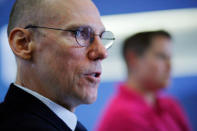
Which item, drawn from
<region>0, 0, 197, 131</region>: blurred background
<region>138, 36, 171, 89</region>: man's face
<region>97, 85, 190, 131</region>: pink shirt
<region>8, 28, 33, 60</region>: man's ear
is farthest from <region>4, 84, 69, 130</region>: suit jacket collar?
<region>0, 0, 197, 131</region>: blurred background

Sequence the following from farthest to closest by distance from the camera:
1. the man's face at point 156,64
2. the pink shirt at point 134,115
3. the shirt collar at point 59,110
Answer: the man's face at point 156,64
the pink shirt at point 134,115
the shirt collar at point 59,110

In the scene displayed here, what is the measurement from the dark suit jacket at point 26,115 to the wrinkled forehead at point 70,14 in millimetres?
226

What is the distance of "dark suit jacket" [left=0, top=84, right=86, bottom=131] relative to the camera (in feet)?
2.33

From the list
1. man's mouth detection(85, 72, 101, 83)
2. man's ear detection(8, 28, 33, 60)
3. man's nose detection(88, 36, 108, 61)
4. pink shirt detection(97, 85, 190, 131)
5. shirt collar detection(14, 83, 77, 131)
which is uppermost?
man's ear detection(8, 28, 33, 60)

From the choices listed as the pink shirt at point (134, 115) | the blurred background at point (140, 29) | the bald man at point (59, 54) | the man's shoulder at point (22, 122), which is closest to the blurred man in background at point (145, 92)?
the pink shirt at point (134, 115)

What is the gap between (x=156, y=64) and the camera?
75.1 inches

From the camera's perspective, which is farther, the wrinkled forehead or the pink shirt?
the pink shirt

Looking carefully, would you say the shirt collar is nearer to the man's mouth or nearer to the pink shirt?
the man's mouth

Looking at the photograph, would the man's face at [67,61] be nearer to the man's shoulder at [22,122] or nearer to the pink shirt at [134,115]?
the man's shoulder at [22,122]

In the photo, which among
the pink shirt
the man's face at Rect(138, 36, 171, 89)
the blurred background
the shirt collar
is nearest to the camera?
the shirt collar

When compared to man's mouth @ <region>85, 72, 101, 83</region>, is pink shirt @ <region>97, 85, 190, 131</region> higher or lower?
lower

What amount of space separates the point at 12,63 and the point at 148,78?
105 cm

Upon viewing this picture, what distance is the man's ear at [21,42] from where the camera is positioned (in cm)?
89

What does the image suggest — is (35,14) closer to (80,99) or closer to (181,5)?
(80,99)
